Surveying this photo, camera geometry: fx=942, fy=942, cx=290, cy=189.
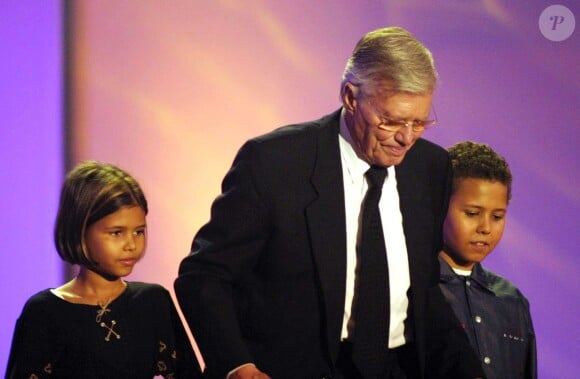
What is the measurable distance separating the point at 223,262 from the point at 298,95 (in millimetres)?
1938

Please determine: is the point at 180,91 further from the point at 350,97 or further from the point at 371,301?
the point at 371,301

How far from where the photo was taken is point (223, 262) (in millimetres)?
2125

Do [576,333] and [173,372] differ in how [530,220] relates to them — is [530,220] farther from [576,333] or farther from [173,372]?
[173,372]

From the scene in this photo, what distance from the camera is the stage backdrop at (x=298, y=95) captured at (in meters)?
3.78

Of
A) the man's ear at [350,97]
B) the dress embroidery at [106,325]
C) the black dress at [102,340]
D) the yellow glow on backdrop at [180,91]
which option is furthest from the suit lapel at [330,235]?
the yellow glow on backdrop at [180,91]

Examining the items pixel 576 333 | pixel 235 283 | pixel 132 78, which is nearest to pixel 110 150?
pixel 132 78

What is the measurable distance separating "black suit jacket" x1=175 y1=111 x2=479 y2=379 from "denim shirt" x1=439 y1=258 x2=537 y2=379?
24.0 inches

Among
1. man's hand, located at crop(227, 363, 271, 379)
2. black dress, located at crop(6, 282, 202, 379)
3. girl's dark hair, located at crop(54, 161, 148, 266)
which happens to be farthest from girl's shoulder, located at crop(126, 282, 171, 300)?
man's hand, located at crop(227, 363, 271, 379)

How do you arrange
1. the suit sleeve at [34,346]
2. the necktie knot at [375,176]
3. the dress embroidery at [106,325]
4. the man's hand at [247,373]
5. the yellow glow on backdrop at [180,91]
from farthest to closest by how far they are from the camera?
the yellow glow on backdrop at [180,91] < the dress embroidery at [106,325] < the suit sleeve at [34,346] < the necktie knot at [375,176] < the man's hand at [247,373]

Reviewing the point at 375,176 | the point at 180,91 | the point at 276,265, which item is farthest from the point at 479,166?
the point at 180,91

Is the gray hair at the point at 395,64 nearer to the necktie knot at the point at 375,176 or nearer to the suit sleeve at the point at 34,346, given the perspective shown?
the necktie knot at the point at 375,176

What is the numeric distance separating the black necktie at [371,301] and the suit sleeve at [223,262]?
0.24 metres

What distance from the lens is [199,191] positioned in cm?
389

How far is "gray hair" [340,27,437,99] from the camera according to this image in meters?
2.11
